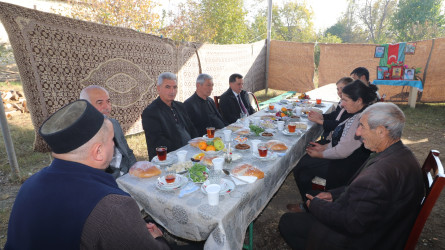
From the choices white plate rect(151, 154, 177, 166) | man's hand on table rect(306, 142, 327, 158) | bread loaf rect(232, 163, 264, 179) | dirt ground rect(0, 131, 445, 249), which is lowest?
dirt ground rect(0, 131, 445, 249)

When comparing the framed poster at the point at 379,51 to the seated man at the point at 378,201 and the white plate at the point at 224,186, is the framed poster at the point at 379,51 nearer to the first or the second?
the seated man at the point at 378,201

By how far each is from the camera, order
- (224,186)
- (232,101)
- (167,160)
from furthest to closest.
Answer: (232,101) < (167,160) < (224,186)

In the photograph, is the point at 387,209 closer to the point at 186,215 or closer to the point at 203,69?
the point at 186,215

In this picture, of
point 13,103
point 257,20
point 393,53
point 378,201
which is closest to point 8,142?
point 378,201

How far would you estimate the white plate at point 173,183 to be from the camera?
1998 millimetres

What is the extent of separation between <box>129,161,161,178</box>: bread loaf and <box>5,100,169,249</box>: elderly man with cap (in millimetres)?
933

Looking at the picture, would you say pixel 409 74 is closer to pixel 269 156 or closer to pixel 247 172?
pixel 269 156

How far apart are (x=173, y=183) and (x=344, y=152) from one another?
2.26 meters

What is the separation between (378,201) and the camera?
173 cm

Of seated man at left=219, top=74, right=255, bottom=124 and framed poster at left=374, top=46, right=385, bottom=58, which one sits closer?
seated man at left=219, top=74, right=255, bottom=124

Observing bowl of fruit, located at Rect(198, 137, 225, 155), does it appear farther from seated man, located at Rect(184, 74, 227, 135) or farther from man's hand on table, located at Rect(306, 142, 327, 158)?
seated man, located at Rect(184, 74, 227, 135)

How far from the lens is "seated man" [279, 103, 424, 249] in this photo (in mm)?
1757

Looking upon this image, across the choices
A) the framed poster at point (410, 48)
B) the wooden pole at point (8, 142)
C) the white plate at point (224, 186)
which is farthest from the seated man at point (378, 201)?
the framed poster at point (410, 48)

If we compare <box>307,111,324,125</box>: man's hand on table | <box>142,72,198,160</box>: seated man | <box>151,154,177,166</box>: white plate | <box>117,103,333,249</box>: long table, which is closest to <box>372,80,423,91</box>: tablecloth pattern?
<box>307,111,324,125</box>: man's hand on table
